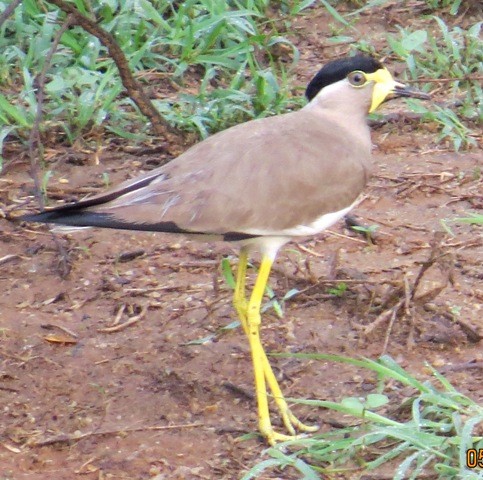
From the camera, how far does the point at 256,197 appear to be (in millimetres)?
3936

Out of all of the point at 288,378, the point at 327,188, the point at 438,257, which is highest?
the point at 327,188

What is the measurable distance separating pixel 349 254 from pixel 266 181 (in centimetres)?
101

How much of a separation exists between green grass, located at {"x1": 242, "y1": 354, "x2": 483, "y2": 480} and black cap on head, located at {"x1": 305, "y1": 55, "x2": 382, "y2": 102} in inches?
47.9

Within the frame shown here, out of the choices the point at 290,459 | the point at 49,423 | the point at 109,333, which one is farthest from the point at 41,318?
the point at 290,459

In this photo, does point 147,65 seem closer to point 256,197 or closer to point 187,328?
point 187,328

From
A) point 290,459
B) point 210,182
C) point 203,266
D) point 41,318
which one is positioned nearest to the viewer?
point 290,459

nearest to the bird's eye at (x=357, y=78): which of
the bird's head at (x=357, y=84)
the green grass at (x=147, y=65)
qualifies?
the bird's head at (x=357, y=84)

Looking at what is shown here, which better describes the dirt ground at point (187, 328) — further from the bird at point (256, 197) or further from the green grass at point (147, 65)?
the green grass at point (147, 65)

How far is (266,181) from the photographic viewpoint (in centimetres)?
398

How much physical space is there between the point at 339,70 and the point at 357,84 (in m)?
0.09

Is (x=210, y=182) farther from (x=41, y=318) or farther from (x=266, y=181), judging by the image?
(x=41, y=318)

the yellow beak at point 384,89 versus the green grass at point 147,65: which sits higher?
the yellow beak at point 384,89

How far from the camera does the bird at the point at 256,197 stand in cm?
380

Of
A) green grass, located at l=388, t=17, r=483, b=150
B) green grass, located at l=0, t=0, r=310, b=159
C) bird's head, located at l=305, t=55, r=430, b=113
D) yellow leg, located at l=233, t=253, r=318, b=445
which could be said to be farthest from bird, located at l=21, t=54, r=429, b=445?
green grass, located at l=388, t=17, r=483, b=150
